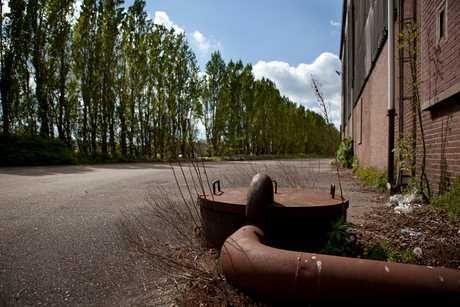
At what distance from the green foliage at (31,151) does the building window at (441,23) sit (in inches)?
634

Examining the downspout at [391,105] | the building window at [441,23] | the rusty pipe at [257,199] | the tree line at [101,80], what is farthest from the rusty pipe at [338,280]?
the tree line at [101,80]

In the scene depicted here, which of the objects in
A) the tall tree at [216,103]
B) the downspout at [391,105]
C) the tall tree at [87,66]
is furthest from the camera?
the tall tree at [216,103]

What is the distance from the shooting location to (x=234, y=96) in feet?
107

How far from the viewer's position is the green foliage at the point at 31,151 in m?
13.6

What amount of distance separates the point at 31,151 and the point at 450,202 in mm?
16579

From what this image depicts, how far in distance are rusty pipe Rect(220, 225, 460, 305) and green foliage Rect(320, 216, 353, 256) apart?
0.89 meters

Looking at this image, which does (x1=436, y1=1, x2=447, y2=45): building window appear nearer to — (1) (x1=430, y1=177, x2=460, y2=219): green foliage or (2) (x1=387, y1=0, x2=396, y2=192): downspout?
(2) (x1=387, y1=0, x2=396, y2=192): downspout

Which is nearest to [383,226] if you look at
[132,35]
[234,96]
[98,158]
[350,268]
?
[350,268]

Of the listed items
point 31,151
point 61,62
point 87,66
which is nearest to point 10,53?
point 61,62

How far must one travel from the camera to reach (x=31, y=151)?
47.5 ft

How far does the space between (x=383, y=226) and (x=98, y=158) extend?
18.0 m

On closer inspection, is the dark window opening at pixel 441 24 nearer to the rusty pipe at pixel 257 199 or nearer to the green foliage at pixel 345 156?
the rusty pipe at pixel 257 199

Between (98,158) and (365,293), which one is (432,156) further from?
(98,158)

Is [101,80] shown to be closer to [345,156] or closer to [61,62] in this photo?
[61,62]
